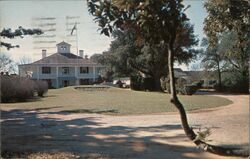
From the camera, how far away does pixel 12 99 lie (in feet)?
95.1

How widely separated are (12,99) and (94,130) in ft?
61.8

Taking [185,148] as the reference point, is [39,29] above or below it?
above

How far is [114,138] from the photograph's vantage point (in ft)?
32.6

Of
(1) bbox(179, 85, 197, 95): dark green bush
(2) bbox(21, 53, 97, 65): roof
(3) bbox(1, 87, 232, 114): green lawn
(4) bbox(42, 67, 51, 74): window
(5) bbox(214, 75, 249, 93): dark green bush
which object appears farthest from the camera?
(4) bbox(42, 67, 51, 74): window

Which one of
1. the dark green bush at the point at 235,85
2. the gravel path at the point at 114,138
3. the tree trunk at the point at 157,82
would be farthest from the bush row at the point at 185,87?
the gravel path at the point at 114,138

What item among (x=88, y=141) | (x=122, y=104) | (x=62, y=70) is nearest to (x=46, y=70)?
(x=62, y=70)

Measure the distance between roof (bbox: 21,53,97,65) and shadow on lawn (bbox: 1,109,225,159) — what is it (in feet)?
103

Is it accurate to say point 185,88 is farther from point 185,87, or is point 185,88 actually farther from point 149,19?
point 149,19

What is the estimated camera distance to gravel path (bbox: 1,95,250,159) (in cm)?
817

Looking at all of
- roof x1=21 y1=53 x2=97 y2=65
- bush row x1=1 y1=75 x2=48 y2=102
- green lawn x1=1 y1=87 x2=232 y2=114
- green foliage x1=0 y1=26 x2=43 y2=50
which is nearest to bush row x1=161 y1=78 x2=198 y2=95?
green lawn x1=1 y1=87 x2=232 y2=114

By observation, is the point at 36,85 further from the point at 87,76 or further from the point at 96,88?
the point at 87,76

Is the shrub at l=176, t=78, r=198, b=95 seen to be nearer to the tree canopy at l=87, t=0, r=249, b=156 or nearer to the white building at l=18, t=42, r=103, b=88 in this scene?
the white building at l=18, t=42, r=103, b=88

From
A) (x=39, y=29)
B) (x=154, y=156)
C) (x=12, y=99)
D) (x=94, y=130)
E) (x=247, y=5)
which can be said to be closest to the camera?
(x=154, y=156)

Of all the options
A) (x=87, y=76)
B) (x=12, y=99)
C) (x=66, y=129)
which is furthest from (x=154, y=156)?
(x=87, y=76)
